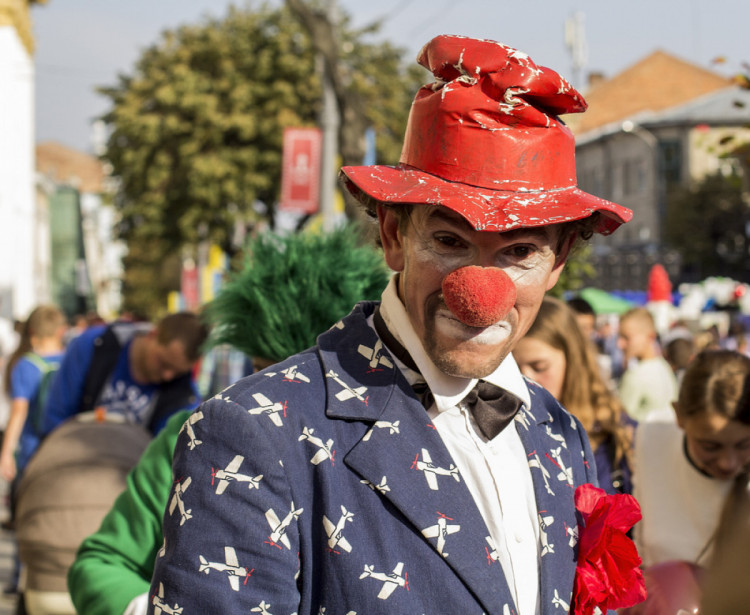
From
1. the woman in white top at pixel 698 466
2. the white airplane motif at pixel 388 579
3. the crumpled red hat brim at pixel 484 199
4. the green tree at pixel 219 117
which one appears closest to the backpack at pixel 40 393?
the woman in white top at pixel 698 466

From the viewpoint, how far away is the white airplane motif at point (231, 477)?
4.69ft

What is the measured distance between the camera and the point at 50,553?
9.96 feet

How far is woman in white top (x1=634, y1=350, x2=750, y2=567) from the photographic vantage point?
3189mm

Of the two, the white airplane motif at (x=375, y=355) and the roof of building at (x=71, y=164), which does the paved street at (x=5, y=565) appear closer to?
the white airplane motif at (x=375, y=355)

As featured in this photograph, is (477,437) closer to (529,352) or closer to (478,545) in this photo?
(478,545)

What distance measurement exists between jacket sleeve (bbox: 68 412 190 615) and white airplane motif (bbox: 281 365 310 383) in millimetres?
712

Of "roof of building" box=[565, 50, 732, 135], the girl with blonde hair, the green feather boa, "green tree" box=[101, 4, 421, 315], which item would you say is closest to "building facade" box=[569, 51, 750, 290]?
"roof of building" box=[565, 50, 732, 135]

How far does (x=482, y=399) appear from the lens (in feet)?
5.78

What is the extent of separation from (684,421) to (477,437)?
1822 mm

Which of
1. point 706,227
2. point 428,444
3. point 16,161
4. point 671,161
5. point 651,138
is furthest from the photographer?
point 671,161

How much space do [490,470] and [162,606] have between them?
608mm

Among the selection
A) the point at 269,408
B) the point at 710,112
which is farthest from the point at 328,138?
the point at 710,112

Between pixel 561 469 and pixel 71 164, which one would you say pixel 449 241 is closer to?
pixel 561 469

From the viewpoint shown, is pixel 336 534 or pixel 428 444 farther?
pixel 428 444
